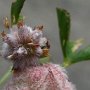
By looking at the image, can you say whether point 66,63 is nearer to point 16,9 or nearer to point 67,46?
point 67,46

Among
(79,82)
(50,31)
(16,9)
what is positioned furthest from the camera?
(50,31)

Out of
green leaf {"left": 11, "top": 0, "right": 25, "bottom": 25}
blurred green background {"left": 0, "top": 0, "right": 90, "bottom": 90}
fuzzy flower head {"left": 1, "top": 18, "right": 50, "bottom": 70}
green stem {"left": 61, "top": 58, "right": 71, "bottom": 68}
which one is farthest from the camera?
blurred green background {"left": 0, "top": 0, "right": 90, "bottom": 90}

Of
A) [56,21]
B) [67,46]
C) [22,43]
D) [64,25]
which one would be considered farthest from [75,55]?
[56,21]

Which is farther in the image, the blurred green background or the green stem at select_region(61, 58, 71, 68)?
the blurred green background

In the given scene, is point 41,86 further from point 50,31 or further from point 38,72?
point 50,31

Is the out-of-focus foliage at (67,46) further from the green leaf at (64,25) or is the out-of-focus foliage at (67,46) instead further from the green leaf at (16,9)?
the green leaf at (16,9)

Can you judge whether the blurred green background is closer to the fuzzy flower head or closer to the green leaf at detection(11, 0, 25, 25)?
the green leaf at detection(11, 0, 25, 25)

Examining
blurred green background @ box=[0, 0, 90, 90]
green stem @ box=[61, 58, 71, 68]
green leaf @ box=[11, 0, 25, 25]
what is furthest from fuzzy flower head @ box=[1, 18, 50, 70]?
blurred green background @ box=[0, 0, 90, 90]

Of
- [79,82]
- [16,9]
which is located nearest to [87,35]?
[79,82]
